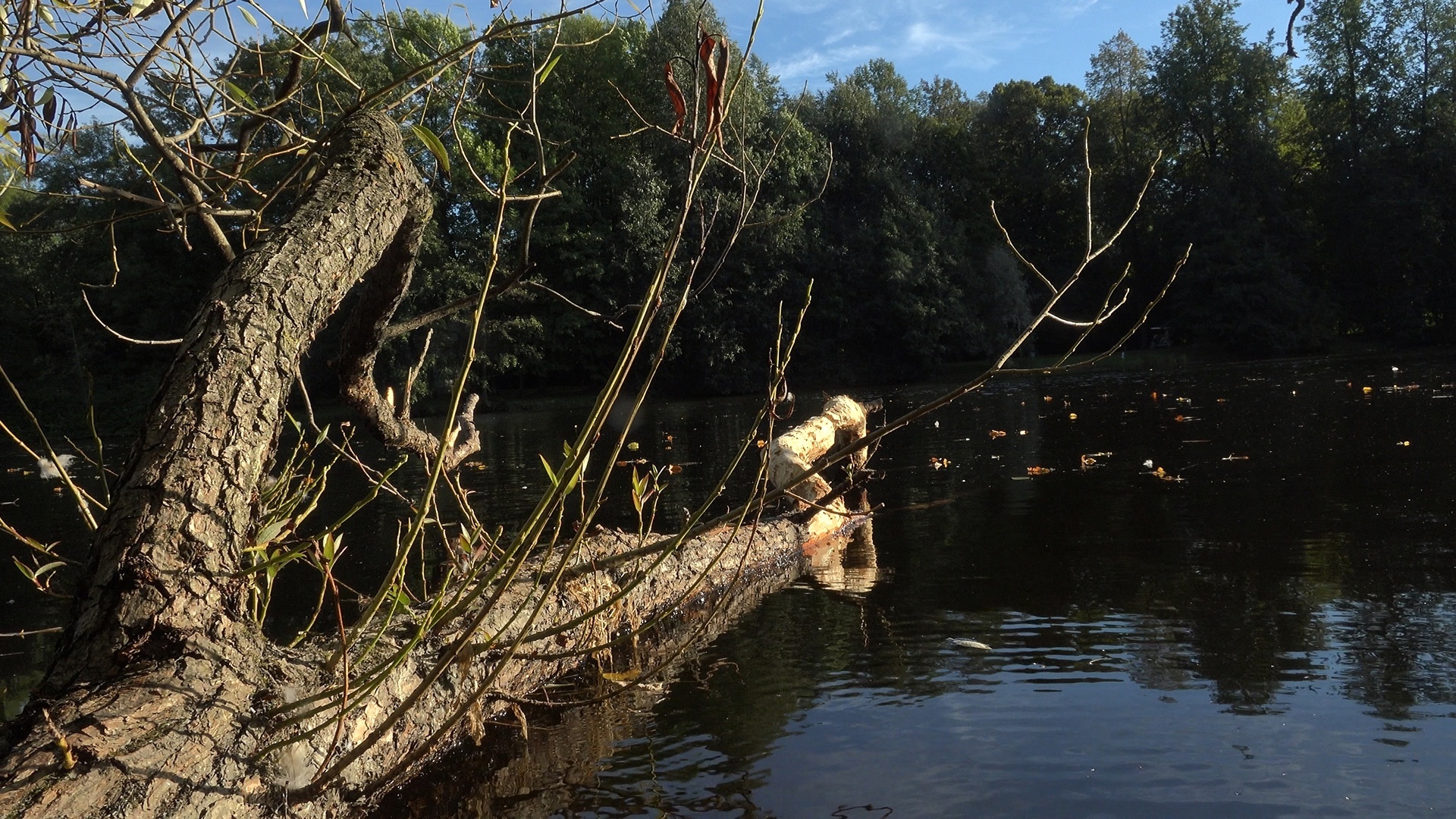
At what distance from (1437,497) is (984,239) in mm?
36956

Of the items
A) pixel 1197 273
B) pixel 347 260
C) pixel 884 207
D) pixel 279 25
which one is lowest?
pixel 347 260

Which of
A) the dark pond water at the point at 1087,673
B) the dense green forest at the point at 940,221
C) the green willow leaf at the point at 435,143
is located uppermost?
the dense green forest at the point at 940,221

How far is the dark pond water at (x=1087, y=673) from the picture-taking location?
10.2 feet

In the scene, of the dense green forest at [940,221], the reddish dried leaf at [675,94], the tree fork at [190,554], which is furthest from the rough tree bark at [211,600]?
the dense green forest at [940,221]

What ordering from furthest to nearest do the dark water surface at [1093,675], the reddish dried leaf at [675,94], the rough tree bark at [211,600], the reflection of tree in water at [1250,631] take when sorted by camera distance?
the reflection of tree in water at [1250,631] → the dark water surface at [1093,675] → the rough tree bark at [211,600] → the reddish dried leaf at [675,94]

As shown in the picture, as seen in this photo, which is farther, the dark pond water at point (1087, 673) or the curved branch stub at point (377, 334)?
the curved branch stub at point (377, 334)

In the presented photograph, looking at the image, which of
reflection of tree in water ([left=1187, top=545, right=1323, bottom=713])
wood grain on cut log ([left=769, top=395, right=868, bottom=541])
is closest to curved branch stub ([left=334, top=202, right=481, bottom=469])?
reflection of tree in water ([left=1187, top=545, right=1323, bottom=713])

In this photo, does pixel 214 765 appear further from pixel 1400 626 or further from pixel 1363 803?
pixel 1400 626

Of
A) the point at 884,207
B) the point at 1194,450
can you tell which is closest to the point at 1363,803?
the point at 1194,450

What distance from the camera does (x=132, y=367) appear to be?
111 ft

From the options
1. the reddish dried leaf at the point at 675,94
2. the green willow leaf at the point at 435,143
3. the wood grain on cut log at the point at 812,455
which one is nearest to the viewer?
the reddish dried leaf at the point at 675,94

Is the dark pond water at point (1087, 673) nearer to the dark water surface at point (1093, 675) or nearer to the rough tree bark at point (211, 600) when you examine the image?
the dark water surface at point (1093, 675)

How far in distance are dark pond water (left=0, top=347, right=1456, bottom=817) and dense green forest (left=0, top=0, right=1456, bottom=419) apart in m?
24.2

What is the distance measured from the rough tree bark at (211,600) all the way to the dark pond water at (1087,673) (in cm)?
97
